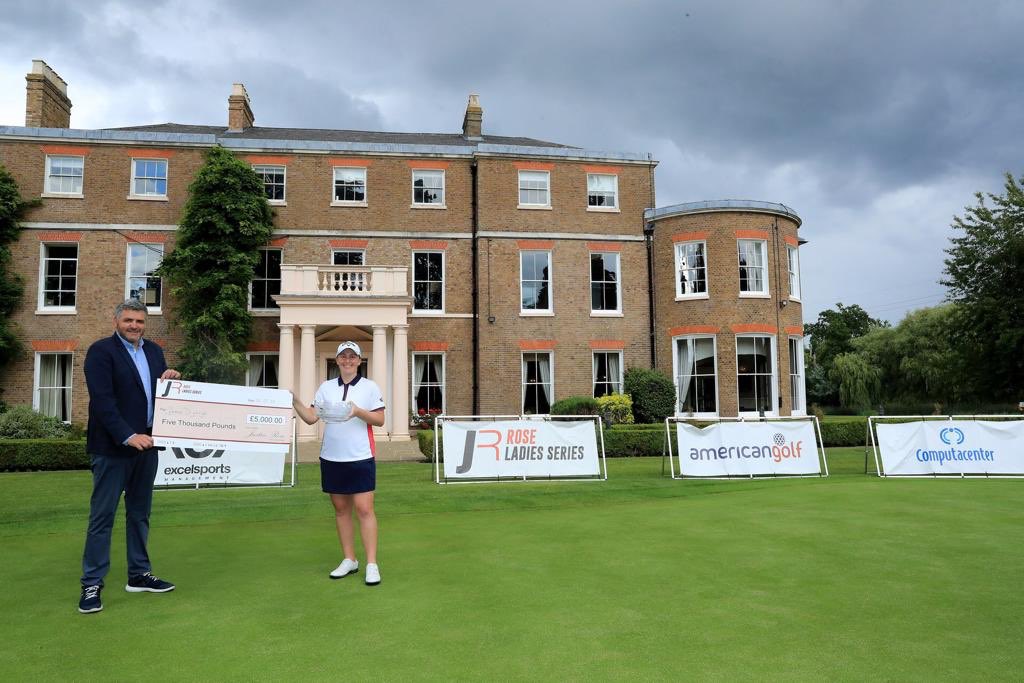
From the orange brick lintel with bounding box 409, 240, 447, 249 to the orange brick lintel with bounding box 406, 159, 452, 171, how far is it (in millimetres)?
2752

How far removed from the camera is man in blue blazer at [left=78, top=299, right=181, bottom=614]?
5020 millimetres

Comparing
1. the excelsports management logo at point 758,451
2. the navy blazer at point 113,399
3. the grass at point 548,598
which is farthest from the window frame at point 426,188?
the navy blazer at point 113,399

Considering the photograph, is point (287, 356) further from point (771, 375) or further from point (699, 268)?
point (771, 375)

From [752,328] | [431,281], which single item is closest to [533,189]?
[431,281]

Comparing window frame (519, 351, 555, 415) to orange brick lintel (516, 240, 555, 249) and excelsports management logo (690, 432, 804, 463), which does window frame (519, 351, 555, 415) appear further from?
excelsports management logo (690, 432, 804, 463)

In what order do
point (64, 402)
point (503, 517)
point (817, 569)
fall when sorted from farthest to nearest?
point (64, 402) → point (503, 517) → point (817, 569)

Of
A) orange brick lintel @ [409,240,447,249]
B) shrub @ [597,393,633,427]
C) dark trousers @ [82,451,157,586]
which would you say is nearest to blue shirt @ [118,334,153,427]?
dark trousers @ [82,451,157,586]

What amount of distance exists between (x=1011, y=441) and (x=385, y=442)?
52.4ft

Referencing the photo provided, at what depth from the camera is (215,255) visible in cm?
2280

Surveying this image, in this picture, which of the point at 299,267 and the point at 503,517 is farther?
the point at 299,267

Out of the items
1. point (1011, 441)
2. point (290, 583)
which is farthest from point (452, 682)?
point (1011, 441)

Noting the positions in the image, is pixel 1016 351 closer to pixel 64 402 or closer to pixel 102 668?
pixel 102 668

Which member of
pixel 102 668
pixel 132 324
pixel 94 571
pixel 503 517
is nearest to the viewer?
pixel 102 668

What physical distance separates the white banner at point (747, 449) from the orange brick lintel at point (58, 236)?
21228mm
